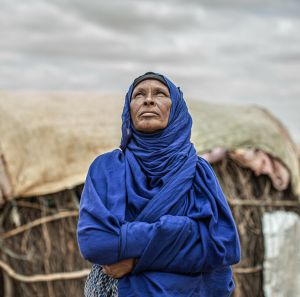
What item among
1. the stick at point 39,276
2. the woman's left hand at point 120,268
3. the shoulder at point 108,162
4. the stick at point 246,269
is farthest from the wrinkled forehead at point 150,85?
the stick at point 246,269

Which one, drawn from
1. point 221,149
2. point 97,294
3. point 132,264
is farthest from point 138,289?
point 221,149

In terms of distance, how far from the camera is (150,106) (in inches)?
85.7

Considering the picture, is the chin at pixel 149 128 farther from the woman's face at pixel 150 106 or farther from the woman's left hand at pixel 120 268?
the woman's left hand at pixel 120 268

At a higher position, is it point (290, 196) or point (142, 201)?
point (142, 201)

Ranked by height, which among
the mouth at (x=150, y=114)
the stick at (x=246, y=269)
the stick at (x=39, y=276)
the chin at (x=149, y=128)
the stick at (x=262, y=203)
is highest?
the mouth at (x=150, y=114)

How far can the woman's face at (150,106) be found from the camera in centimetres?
216

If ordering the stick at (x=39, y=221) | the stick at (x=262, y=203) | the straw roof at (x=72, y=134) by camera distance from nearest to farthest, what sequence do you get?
the straw roof at (x=72, y=134) → the stick at (x=39, y=221) → the stick at (x=262, y=203)

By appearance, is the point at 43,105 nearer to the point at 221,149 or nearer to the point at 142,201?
the point at 221,149

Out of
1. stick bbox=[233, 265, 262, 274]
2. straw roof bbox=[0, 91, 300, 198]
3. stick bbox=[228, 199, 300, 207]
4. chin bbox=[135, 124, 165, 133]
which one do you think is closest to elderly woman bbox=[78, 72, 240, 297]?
chin bbox=[135, 124, 165, 133]

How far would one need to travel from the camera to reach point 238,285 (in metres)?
5.71

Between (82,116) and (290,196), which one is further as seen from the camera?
(290,196)

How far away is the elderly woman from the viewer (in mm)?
2035

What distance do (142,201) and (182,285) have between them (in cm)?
33

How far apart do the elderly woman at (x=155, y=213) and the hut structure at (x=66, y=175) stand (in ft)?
9.14
